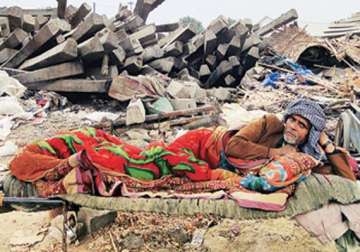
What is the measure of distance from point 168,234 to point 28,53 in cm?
457

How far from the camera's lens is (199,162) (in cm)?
333

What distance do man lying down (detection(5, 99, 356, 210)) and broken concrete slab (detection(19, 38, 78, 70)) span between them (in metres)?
3.77

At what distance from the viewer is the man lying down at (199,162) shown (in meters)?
3.03

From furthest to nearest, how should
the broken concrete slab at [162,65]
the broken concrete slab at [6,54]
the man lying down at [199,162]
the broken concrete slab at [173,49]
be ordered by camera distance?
the broken concrete slab at [173,49] < the broken concrete slab at [162,65] < the broken concrete slab at [6,54] < the man lying down at [199,162]

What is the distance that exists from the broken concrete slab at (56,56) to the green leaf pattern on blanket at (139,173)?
4.13 meters

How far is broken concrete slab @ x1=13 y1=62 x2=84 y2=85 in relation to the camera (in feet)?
23.7

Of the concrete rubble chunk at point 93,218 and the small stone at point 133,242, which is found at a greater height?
the concrete rubble chunk at point 93,218

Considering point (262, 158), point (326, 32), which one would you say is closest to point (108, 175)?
point (262, 158)

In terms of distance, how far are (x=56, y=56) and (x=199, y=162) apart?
441cm

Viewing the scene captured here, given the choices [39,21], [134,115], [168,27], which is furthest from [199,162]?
[168,27]

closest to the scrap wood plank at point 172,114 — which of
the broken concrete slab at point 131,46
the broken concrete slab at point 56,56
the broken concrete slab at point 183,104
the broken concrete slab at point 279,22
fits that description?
the broken concrete slab at point 183,104

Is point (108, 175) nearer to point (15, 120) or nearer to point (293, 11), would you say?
point (15, 120)

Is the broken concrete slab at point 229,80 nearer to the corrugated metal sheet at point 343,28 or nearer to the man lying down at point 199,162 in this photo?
the corrugated metal sheet at point 343,28

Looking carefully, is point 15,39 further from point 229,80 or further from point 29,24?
point 229,80
